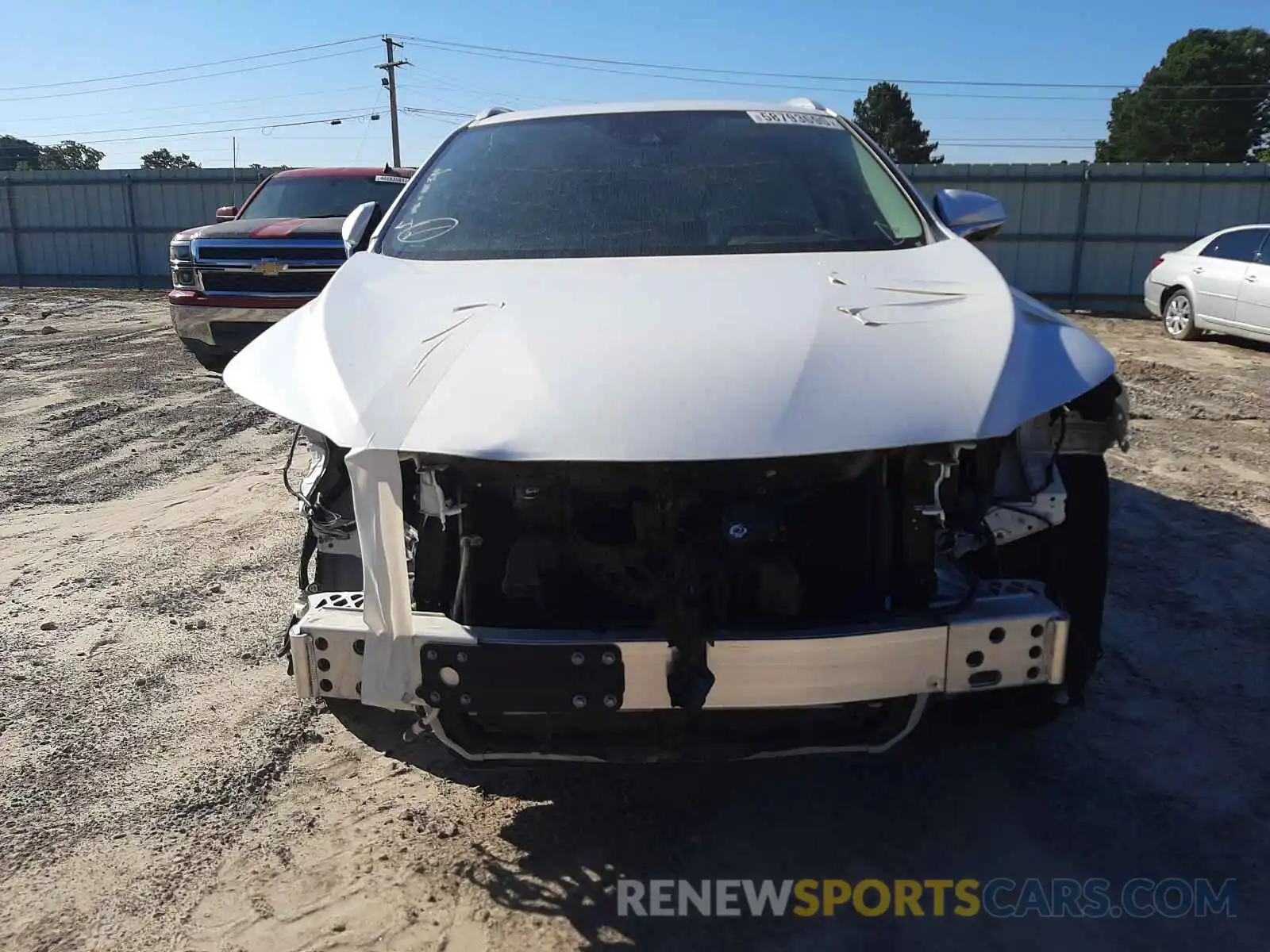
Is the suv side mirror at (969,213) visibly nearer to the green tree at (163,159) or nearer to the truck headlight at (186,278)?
the truck headlight at (186,278)

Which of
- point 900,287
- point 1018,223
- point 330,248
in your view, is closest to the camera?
point 900,287

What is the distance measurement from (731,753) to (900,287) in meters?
1.27

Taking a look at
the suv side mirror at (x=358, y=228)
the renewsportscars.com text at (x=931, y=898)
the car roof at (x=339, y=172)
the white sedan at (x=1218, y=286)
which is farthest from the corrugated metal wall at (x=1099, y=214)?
the renewsportscars.com text at (x=931, y=898)

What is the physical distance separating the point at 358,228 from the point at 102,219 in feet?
62.8

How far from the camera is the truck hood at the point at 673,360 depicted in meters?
2.03

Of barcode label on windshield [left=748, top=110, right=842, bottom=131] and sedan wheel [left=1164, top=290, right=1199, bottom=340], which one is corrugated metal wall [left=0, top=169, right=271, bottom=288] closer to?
sedan wheel [left=1164, top=290, right=1199, bottom=340]

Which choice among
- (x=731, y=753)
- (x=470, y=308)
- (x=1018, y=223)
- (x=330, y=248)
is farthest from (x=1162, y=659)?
(x=1018, y=223)

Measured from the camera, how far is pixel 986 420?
2.09 m

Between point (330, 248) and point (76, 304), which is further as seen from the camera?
point (76, 304)

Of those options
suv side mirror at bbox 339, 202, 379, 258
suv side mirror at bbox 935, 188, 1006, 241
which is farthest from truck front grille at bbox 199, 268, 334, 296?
suv side mirror at bbox 935, 188, 1006, 241

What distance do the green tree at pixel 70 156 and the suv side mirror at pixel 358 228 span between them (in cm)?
7255

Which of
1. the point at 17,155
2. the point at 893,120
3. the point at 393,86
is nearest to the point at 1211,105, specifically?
the point at 893,120

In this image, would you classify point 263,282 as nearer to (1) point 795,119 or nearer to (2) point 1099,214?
(1) point 795,119

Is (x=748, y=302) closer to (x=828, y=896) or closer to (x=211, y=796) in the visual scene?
(x=828, y=896)
